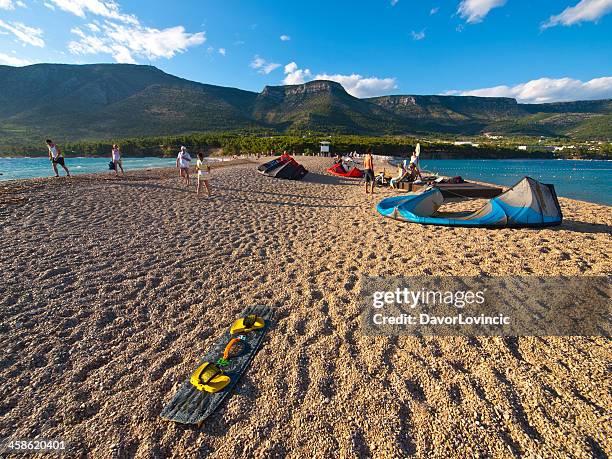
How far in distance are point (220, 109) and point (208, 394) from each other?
10985 cm

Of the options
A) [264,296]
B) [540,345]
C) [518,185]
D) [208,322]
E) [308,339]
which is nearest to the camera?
[540,345]

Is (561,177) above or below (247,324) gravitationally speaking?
below

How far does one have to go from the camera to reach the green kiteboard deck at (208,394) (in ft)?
8.10

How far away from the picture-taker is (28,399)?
2.63 metres

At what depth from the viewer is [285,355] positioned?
3.19 metres

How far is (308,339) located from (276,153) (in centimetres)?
4317

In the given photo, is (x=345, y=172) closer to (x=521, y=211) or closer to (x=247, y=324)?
(x=521, y=211)

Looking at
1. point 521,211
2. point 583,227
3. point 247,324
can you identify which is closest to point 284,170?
point 521,211

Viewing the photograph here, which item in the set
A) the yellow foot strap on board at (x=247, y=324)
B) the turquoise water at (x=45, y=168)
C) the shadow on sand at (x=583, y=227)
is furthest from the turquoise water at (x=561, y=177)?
the turquoise water at (x=45, y=168)

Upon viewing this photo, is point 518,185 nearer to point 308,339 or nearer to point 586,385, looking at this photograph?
point 586,385

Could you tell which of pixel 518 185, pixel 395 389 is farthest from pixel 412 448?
pixel 518 185

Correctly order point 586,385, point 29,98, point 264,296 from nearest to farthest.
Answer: point 586,385, point 264,296, point 29,98

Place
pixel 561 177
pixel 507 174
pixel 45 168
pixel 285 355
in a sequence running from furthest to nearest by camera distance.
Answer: pixel 507 174, pixel 561 177, pixel 45 168, pixel 285 355

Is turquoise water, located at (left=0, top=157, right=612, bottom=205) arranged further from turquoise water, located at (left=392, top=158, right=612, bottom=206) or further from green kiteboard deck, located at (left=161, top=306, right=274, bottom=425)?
green kiteboard deck, located at (left=161, top=306, right=274, bottom=425)
